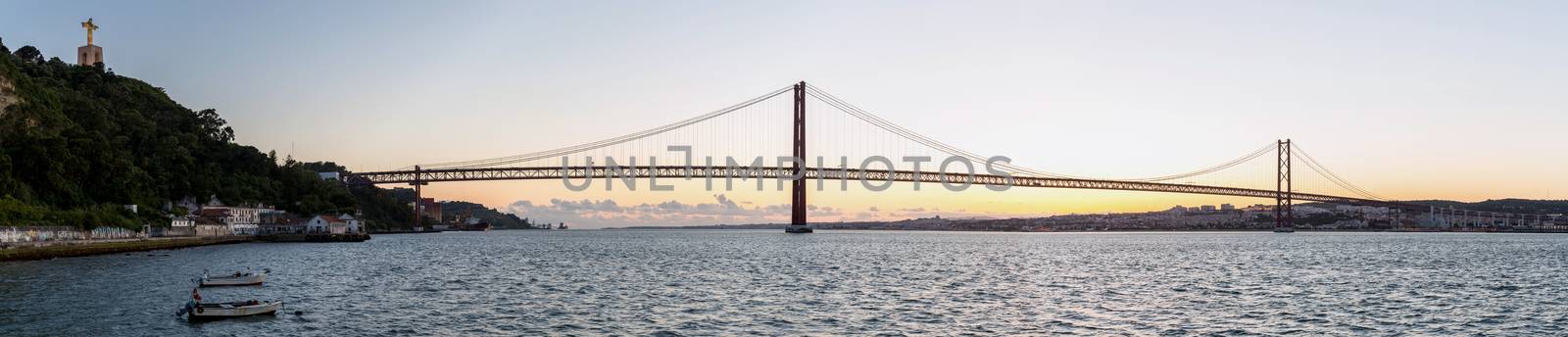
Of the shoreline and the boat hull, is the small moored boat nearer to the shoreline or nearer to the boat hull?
the boat hull

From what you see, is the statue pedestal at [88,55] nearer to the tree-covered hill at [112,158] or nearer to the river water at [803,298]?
the tree-covered hill at [112,158]

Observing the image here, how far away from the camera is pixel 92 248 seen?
200ft

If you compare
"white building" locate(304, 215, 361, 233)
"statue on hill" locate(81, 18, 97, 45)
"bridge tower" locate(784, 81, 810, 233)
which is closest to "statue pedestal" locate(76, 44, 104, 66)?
"statue on hill" locate(81, 18, 97, 45)

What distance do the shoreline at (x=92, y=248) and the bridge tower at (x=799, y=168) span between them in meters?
51.4

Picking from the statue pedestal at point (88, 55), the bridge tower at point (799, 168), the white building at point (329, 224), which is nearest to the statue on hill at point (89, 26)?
the statue pedestal at point (88, 55)

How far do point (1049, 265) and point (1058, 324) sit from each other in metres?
28.0

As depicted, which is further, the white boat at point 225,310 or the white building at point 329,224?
the white building at point 329,224

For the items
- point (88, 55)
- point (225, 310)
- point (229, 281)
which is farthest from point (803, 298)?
point (88, 55)

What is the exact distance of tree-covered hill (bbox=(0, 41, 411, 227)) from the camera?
7762 cm

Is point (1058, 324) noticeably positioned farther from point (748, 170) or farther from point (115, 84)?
point (115, 84)

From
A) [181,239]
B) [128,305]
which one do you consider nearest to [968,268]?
[128,305]

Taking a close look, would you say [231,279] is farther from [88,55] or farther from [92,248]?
[88,55]

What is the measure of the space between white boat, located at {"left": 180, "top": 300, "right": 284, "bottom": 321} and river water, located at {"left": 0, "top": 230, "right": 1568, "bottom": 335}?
1.57ft

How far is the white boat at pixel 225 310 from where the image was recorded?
2703 cm
